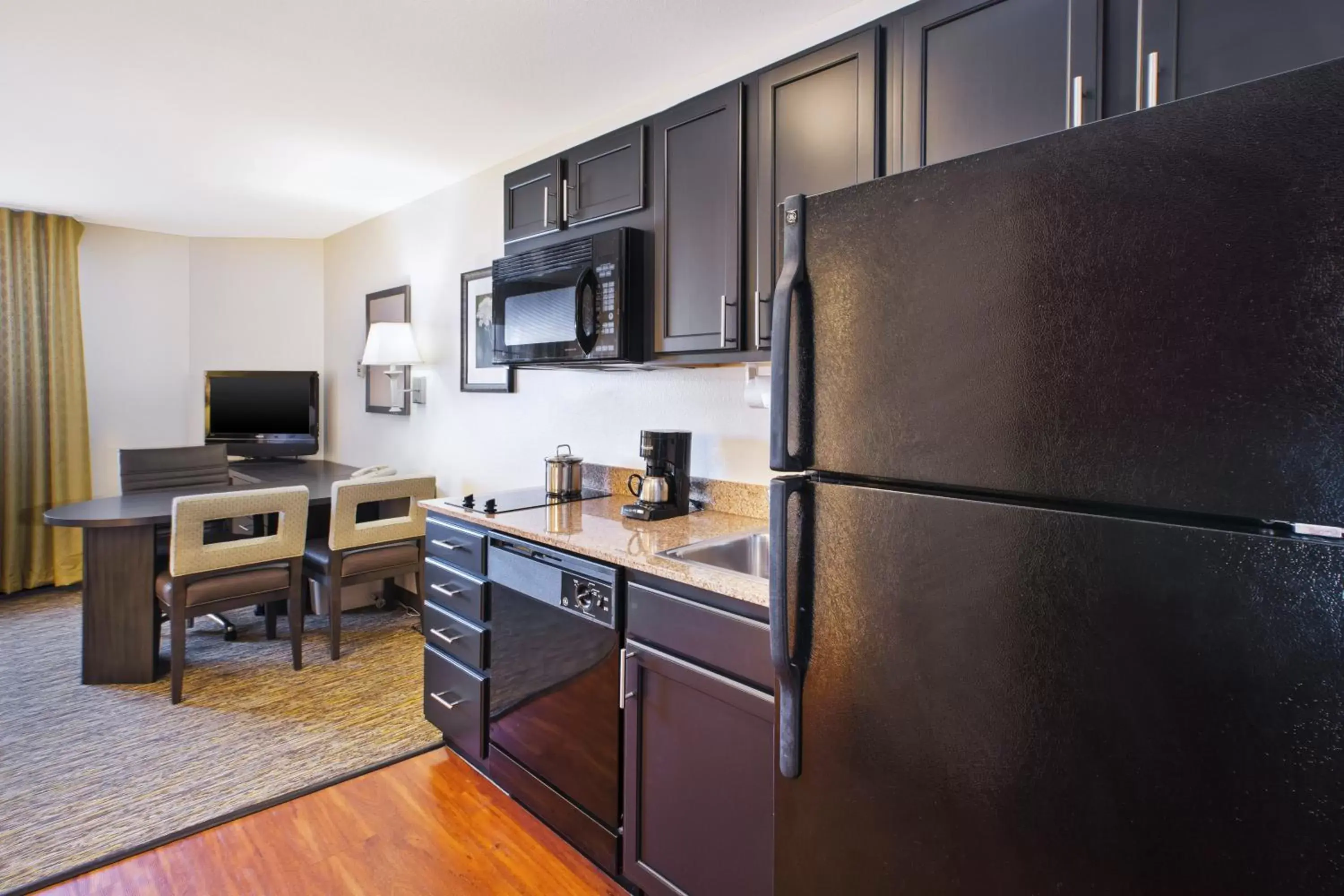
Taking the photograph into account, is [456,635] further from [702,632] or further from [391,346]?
[391,346]

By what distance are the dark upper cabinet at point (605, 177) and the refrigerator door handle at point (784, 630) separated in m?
1.44

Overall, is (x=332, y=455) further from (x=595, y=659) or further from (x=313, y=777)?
(x=595, y=659)

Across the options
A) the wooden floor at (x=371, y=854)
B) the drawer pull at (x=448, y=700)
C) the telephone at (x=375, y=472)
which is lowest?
the wooden floor at (x=371, y=854)

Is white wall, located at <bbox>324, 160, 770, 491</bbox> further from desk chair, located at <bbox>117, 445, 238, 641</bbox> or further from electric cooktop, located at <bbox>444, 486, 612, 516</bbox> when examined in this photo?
desk chair, located at <bbox>117, 445, 238, 641</bbox>

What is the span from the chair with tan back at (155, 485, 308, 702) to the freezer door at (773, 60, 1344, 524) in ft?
9.35

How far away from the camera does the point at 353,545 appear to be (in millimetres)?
3283

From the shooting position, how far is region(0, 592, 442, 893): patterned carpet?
2.08 m

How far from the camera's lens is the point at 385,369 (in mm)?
4273

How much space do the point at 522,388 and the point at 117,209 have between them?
3059 mm

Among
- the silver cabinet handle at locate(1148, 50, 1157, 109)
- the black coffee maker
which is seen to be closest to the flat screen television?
the black coffee maker

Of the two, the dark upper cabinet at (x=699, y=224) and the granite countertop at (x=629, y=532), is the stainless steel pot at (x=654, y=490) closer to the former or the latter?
the granite countertop at (x=629, y=532)

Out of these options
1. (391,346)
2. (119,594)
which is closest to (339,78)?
(391,346)

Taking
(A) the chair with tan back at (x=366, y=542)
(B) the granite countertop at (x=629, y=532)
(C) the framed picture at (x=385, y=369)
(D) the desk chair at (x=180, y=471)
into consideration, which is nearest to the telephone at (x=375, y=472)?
(A) the chair with tan back at (x=366, y=542)

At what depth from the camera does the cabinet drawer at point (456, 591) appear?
87.0 inches
